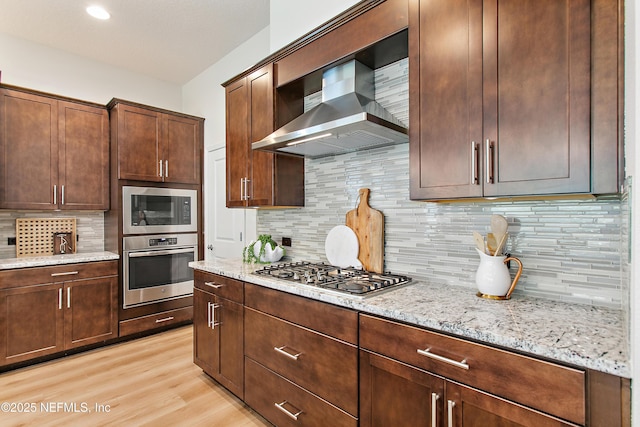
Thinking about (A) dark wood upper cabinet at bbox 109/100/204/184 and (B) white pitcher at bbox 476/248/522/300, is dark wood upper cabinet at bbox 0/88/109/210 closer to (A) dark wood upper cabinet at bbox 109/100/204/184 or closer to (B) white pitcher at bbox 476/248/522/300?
(A) dark wood upper cabinet at bbox 109/100/204/184

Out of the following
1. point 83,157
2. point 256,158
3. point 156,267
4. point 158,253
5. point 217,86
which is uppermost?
point 217,86

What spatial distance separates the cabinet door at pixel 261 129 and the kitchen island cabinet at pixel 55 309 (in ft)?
6.26

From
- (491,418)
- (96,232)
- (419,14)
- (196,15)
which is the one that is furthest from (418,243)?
(96,232)

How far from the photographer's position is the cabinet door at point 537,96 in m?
1.18

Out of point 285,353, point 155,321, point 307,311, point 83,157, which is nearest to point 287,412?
point 285,353

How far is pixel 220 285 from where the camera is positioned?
92.0 inches

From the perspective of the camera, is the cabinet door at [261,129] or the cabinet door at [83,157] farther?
the cabinet door at [83,157]

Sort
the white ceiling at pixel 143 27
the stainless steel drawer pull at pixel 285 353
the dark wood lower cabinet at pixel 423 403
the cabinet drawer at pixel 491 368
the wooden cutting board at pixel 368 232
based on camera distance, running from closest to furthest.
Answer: the cabinet drawer at pixel 491 368 → the dark wood lower cabinet at pixel 423 403 → the stainless steel drawer pull at pixel 285 353 → the wooden cutting board at pixel 368 232 → the white ceiling at pixel 143 27

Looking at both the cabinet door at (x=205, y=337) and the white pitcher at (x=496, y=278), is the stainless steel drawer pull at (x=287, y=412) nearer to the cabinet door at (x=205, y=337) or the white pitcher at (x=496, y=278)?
the cabinet door at (x=205, y=337)

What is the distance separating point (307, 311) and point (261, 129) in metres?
1.51

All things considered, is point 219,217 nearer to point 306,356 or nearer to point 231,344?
point 231,344

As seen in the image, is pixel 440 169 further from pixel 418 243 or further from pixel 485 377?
pixel 485 377

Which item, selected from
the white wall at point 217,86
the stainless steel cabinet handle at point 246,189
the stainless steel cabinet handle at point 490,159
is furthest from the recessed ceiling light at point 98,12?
the stainless steel cabinet handle at point 490,159

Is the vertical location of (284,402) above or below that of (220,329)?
below
